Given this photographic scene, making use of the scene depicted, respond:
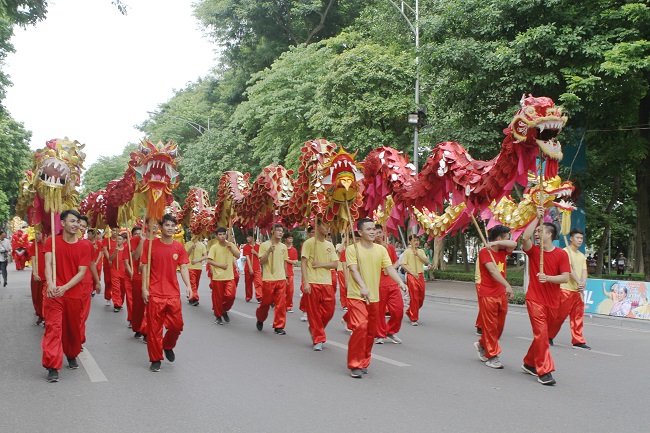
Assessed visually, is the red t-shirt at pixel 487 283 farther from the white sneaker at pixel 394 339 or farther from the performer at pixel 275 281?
the performer at pixel 275 281

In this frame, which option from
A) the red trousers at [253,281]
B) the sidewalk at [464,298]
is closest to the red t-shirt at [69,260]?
the red trousers at [253,281]

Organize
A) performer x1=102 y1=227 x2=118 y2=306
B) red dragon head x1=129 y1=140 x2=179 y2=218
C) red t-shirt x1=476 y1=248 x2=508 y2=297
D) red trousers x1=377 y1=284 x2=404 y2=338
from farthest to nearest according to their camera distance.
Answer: performer x1=102 y1=227 x2=118 y2=306 → red trousers x1=377 y1=284 x2=404 y2=338 → red dragon head x1=129 y1=140 x2=179 y2=218 → red t-shirt x1=476 y1=248 x2=508 y2=297

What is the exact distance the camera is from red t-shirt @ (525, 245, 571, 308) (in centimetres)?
664

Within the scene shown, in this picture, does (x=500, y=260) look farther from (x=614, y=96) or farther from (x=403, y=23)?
(x=403, y=23)

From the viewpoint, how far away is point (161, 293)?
22.4 feet

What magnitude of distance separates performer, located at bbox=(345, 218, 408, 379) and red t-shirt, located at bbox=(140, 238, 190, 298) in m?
1.91

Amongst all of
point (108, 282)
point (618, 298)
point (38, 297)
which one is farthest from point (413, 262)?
point (108, 282)

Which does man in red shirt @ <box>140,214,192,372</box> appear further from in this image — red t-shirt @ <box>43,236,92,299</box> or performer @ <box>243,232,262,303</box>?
performer @ <box>243,232,262,303</box>

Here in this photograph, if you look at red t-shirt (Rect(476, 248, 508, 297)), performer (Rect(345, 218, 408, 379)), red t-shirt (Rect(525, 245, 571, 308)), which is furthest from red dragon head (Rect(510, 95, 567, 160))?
performer (Rect(345, 218, 408, 379))

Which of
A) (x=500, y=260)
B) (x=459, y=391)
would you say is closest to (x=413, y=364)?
(x=459, y=391)

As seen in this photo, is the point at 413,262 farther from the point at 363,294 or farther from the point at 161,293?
the point at 161,293

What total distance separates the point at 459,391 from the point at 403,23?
21139mm

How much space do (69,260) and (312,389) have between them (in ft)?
9.52

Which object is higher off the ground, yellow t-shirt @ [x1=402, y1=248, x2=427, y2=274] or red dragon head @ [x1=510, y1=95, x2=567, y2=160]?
red dragon head @ [x1=510, y1=95, x2=567, y2=160]
